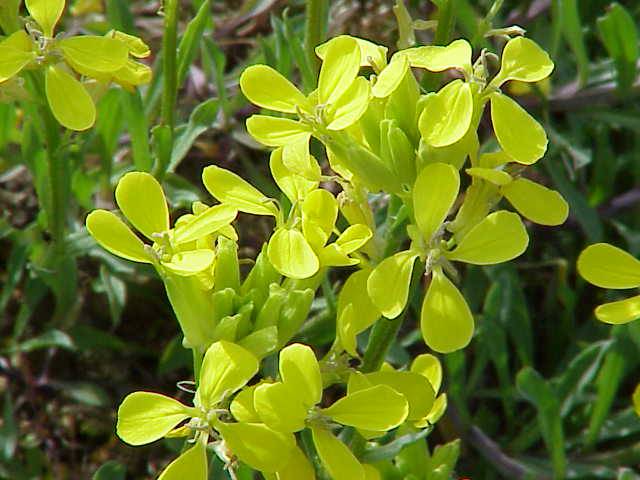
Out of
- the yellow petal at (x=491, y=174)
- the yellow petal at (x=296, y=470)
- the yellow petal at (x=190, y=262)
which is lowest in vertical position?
the yellow petal at (x=296, y=470)

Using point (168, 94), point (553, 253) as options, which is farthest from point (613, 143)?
point (168, 94)

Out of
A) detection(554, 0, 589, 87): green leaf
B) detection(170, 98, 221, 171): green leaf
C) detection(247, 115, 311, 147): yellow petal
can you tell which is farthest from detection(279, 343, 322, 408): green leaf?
detection(554, 0, 589, 87): green leaf

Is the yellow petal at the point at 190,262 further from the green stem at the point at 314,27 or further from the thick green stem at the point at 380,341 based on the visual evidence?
the green stem at the point at 314,27

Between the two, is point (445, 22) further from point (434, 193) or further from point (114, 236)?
point (114, 236)

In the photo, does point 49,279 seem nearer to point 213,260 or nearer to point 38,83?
point 38,83

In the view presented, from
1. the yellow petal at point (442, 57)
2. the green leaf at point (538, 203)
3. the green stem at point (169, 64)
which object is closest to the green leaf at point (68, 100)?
the green stem at point (169, 64)

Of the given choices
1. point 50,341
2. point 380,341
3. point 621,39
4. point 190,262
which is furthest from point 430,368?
point 621,39
